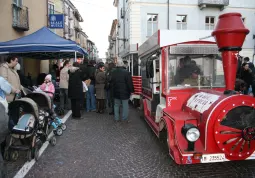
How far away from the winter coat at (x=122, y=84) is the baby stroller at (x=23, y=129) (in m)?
3.06

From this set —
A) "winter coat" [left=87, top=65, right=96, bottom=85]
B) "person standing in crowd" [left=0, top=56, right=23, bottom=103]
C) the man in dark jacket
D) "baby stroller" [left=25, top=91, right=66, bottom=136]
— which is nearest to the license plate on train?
"baby stroller" [left=25, top=91, right=66, bottom=136]

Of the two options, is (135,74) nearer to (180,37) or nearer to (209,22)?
(180,37)

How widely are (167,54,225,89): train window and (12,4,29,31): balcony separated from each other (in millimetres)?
10090

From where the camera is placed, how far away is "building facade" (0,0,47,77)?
11409mm

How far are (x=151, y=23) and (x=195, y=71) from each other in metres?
16.0

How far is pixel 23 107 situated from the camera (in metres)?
4.61

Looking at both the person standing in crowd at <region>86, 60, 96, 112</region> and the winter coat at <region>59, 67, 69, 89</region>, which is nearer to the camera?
the winter coat at <region>59, 67, 69, 89</region>

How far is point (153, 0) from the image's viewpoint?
19.5 metres

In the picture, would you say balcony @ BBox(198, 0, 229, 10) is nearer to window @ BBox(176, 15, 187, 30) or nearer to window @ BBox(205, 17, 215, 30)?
window @ BBox(205, 17, 215, 30)

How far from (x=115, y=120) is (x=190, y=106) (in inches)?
146

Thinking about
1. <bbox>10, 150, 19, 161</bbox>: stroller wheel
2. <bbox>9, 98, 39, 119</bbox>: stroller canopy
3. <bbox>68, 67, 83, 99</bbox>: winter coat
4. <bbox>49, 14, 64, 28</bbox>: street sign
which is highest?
<bbox>49, 14, 64, 28</bbox>: street sign

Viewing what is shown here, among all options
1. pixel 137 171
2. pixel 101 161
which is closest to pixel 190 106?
pixel 137 171

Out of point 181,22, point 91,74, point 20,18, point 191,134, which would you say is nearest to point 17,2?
point 20,18

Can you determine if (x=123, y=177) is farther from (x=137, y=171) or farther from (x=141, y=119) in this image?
(x=141, y=119)
